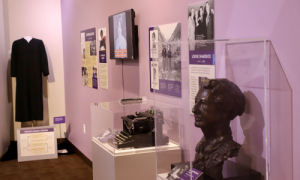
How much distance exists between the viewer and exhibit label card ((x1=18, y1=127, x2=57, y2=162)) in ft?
15.9

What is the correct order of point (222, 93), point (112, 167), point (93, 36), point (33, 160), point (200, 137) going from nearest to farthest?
point (222, 93) → point (200, 137) → point (112, 167) → point (93, 36) → point (33, 160)

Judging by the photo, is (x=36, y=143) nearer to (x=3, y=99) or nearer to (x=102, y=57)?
(x=3, y=99)

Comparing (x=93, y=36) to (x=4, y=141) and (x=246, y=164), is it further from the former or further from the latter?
(x=246, y=164)

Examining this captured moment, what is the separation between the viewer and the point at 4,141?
5227 mm

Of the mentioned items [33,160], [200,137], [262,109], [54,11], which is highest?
[54,11]

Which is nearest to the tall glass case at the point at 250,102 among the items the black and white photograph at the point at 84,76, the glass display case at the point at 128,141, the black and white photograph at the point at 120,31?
the glass display case at the point at 128,141

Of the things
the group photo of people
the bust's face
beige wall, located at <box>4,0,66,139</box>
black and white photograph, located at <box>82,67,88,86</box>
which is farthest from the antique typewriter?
beige wall, located at <box>4,0,66,139</box>

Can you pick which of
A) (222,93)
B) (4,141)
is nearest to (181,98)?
(222,93)

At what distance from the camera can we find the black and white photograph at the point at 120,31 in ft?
10.3

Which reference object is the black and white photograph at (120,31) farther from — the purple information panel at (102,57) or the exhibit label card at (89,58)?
the exhibit label card at (89,58)

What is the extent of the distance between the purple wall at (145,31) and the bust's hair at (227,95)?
13cm

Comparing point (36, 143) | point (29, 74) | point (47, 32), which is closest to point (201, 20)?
point (36, 143)

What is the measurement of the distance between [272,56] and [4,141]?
16.2ft

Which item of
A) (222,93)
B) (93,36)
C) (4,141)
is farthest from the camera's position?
(4,141)
